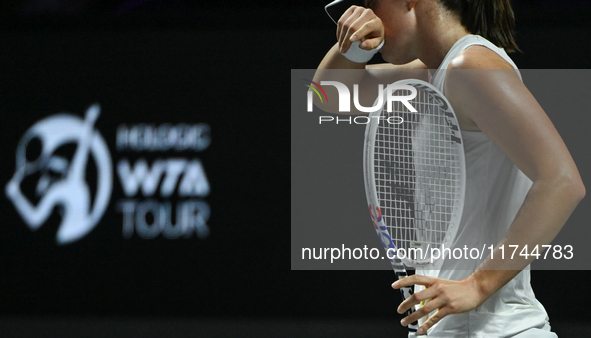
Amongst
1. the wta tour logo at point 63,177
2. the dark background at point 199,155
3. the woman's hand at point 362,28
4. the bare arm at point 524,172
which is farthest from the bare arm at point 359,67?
the wta tour logo at point 63,177

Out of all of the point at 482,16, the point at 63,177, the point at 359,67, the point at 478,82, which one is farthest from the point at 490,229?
the point at 63,177

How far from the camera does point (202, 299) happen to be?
339cm

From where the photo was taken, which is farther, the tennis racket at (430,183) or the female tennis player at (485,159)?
the tennis racket at (430,183)

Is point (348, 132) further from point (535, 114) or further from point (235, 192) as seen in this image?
point (535, 114)

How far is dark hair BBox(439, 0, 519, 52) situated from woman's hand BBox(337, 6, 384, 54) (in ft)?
0.43

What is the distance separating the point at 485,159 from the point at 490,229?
Answer: 12 cm

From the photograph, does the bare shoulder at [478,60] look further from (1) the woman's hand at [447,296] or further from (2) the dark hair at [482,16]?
(1) the woman's hand at [447,296]

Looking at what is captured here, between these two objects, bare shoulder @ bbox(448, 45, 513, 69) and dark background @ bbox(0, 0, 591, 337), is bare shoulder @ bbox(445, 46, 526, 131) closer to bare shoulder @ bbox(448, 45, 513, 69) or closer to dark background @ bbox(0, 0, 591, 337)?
bare shoulder @ bbox(448, 45, 513, 69)

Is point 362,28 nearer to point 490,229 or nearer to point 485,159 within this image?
point 485,159

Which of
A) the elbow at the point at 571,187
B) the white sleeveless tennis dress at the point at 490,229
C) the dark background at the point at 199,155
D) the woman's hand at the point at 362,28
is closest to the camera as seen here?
the elbow at the point at 571,187

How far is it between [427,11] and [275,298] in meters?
2.50

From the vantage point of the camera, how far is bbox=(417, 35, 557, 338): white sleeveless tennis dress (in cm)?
98

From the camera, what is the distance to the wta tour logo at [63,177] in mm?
3479

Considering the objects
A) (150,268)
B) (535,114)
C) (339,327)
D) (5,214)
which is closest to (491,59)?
(535,114)
